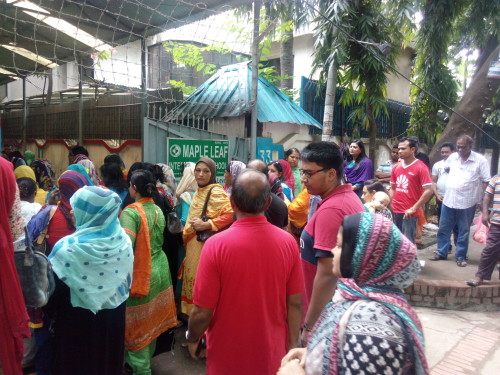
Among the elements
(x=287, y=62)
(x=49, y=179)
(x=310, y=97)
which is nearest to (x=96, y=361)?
(x=49, y=179)

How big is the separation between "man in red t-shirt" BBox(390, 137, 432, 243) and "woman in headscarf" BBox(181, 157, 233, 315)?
2.80m

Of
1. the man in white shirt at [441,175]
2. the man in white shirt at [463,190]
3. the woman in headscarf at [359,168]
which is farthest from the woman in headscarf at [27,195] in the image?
the man in white shirt at [441,175]

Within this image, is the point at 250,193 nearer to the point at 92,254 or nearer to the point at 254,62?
the point at 92,254

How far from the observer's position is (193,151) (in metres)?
5.45

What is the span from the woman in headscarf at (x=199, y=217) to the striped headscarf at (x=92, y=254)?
122cm

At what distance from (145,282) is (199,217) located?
82cm

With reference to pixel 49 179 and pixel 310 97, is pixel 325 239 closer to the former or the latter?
pixel 49 179

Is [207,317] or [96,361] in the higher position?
[207,317]

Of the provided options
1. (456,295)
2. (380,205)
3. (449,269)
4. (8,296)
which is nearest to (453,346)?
(456,295)

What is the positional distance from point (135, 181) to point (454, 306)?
13.5 feet

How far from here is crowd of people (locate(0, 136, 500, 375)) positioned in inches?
52.4

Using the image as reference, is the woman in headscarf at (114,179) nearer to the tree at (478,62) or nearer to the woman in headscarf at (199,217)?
the woman in headscarf at (199,217)

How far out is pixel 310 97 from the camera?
29.8ft

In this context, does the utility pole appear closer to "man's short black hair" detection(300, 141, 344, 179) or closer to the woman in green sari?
the woman in green sari
